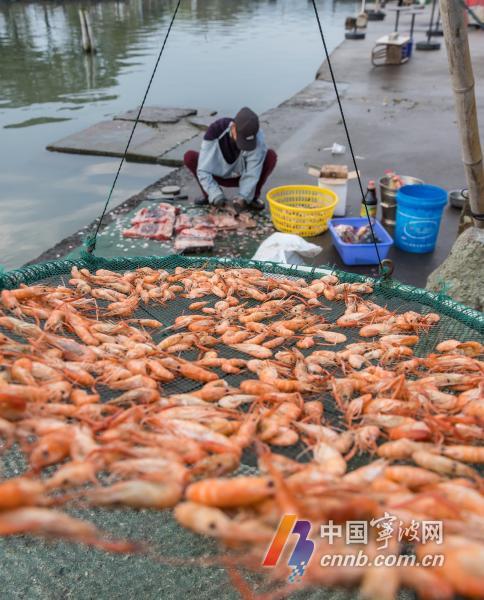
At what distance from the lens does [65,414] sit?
2.21 meters

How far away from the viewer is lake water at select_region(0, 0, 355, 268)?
9234mm

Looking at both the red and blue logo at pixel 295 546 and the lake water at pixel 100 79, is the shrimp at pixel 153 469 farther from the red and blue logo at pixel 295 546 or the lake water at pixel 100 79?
the lake water at pixel 100 79

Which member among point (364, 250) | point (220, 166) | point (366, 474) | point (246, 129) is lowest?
point (364, 250)

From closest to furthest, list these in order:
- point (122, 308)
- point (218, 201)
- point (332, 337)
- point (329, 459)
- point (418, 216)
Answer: point (329, 459) < point (332, 337) < point (122, 308) < point (418, 216) < point (218, 201)

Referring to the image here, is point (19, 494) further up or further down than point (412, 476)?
further up

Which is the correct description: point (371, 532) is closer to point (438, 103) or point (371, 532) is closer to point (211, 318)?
point (211, 318)

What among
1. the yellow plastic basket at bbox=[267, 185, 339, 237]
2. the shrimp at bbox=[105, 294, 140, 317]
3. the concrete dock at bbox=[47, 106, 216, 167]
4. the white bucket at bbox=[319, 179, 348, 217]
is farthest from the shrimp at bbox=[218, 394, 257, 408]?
the concrete dock at bbox=[47, 106, 216, 167]

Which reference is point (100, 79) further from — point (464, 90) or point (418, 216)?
point (464, 90)

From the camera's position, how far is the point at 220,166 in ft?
26.3

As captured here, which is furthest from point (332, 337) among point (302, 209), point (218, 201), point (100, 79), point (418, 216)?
point (100, 79)

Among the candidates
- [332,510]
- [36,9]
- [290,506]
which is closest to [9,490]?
[290,506]

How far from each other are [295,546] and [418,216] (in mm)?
5566

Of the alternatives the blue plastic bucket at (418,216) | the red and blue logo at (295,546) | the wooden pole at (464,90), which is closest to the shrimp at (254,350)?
the red and blue logo at (295,546)

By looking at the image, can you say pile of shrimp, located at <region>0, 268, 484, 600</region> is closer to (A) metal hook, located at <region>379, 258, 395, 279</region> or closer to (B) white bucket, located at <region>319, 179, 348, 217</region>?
(A) metal hook, located at <region>379, 258, 395, 279</region>
